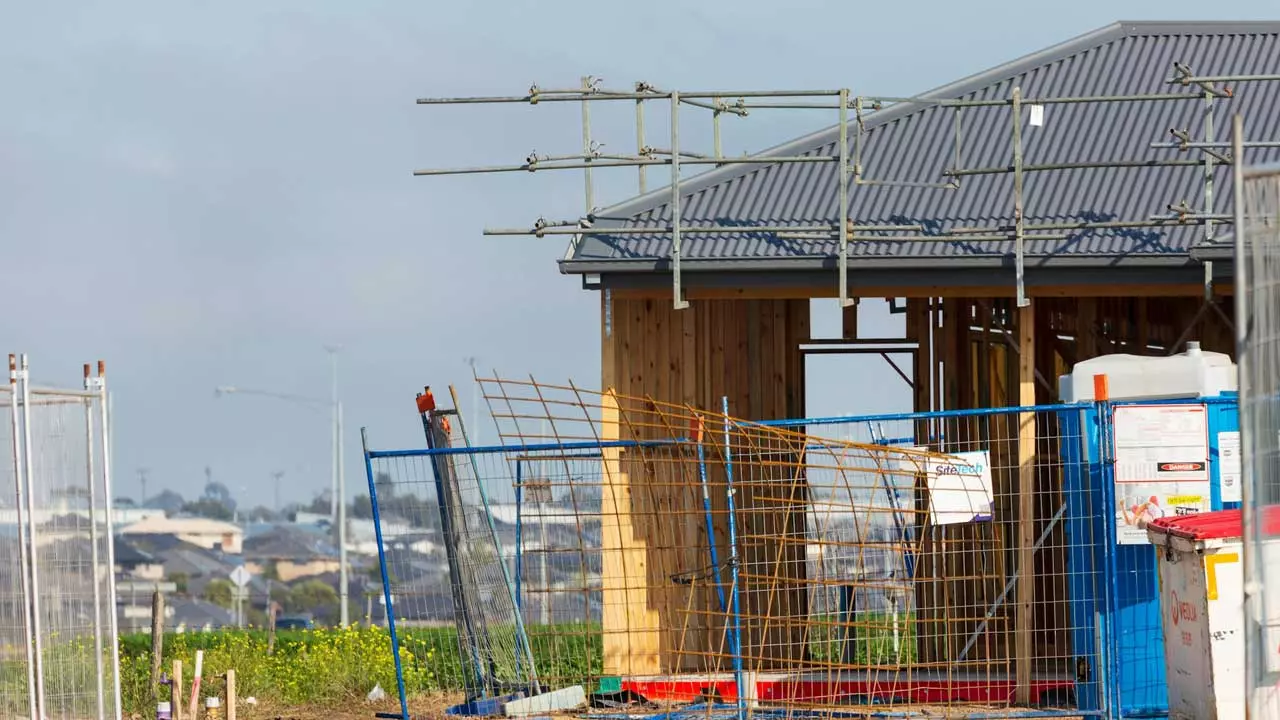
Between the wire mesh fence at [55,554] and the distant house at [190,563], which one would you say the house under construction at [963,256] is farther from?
the distant house at [190,563]

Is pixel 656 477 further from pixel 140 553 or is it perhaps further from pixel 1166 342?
pixel 140 553

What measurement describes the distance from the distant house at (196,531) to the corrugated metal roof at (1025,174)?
347 ft

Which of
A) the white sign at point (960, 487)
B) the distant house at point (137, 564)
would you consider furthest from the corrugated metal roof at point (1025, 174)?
the distant house at point (137, 564)

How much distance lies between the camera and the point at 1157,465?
1170 centimetres

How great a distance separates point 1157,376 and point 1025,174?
11.0 ft

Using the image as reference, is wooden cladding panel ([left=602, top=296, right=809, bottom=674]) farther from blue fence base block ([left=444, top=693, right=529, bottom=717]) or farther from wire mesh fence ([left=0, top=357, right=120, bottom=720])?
wire mesh fence ([left=0, top=357, right=120, bottom=720])

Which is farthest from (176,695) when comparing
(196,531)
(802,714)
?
(196,531)

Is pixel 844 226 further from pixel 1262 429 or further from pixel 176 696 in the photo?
pixel 1262 429

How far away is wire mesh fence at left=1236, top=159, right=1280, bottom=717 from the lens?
6.70 metres

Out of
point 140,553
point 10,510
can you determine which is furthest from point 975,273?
point 140,553

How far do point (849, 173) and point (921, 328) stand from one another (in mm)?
2511

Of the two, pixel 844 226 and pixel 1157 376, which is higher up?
pixel 844 226

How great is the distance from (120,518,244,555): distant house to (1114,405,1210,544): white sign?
109 metres

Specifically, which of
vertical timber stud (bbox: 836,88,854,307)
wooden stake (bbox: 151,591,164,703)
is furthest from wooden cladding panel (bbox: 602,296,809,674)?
wooden stake (bbox: 151,591,164,703)
